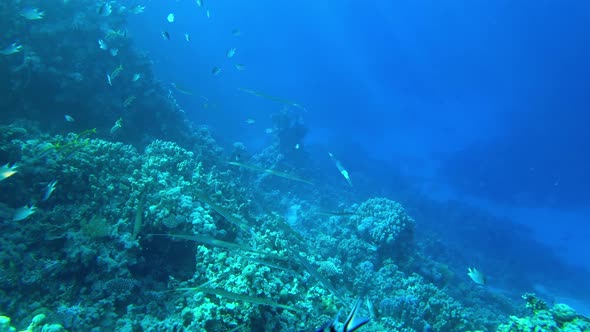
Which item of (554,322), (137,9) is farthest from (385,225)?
(137,9)

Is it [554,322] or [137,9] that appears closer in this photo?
[554,322]

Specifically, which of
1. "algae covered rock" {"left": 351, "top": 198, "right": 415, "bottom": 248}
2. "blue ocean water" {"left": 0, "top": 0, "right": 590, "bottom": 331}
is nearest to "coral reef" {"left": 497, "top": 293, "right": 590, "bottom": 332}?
"blue ocean water" {"left": 0, "top": 0, "right": 590, "bottom": 331}

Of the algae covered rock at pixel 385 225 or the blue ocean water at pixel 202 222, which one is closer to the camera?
the blue ocean water at pixel 202 222

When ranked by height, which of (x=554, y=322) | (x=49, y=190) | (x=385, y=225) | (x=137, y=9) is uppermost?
(x=137, y=9)

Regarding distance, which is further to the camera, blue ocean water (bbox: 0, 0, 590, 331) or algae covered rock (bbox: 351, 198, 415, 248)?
algae covered rock (bbox: 351, 198, 415, 248)

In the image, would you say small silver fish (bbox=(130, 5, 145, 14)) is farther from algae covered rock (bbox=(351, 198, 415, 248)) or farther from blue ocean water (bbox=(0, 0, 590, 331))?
algae covered rock (bbox=(351, 198, 415, 248))

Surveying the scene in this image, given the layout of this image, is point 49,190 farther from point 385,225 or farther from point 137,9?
point 137,9

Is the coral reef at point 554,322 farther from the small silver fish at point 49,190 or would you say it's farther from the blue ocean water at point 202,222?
the small silver fish at point 49,190

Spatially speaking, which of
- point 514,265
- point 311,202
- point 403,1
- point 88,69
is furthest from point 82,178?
point 403,1

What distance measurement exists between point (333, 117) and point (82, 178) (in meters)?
60.5

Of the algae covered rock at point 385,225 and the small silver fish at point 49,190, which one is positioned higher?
the algae covered rock at point 385,225

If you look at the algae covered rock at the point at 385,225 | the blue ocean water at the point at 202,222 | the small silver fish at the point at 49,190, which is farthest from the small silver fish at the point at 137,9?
the algae covered rock at the point at 385,225

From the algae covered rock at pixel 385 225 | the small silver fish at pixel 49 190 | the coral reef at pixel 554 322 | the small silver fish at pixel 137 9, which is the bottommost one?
the small silver fish at pixel 49 190

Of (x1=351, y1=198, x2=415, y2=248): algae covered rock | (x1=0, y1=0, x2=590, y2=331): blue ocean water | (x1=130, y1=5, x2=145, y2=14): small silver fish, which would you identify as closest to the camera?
(x1=0, y1=0, x2=590, y2=331): blue ocean water
